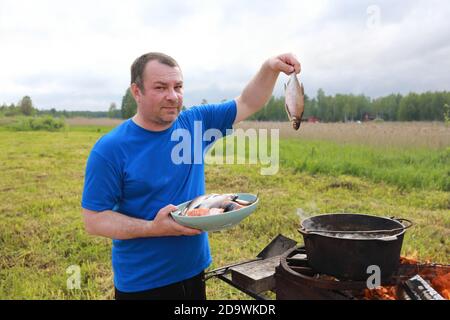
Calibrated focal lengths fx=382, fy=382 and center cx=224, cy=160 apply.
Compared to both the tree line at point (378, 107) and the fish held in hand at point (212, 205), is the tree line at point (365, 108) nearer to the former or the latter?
the tree line at point (378, 107)

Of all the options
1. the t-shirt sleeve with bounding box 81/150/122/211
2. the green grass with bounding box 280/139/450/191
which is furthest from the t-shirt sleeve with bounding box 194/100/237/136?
the green grass with bounding box 280/139/450/191

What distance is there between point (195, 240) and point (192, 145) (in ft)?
2.15

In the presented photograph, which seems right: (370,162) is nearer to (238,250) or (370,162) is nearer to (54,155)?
(238,250)

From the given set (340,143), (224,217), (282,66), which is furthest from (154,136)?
(340,143)

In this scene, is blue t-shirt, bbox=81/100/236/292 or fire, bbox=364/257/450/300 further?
blue t-shirt, bbox=81/100/236/292

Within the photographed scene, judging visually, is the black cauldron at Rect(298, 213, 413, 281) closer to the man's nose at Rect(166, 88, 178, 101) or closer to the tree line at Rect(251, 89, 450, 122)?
the man's nose at Rect(166, 88, 178, 101)

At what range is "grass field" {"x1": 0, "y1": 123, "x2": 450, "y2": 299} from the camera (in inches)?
194

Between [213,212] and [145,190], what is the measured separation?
502 mm

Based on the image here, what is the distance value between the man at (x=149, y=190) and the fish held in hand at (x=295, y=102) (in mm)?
177

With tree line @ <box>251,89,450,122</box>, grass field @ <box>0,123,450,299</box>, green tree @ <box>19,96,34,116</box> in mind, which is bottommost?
grass field @ <box>0,123,450,299</box>

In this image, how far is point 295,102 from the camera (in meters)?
2.32

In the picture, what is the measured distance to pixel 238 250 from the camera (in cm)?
537

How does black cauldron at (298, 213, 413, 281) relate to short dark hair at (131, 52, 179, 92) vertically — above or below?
below

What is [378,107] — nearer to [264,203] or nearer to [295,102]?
[264,203]
